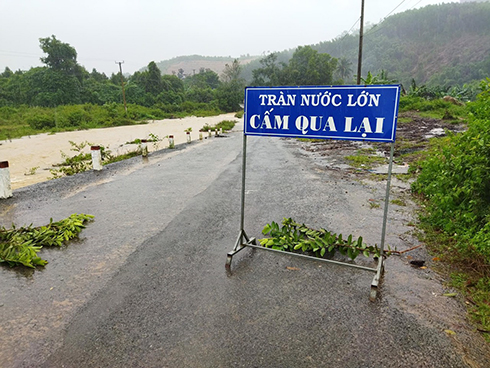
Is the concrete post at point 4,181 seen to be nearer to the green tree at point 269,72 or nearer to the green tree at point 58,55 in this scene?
the green tree at point 58,55

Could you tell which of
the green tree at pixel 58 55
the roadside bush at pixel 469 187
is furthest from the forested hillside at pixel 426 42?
the roadside bush at pixel 469 187

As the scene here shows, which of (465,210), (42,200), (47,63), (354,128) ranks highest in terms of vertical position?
(47,63)

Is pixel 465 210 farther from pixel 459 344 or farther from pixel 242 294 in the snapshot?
pixel 242 294

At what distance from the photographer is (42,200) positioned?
6789 mm

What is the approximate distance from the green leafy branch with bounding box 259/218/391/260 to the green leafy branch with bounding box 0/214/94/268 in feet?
9.18

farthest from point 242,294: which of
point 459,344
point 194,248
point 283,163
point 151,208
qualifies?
point 283,163

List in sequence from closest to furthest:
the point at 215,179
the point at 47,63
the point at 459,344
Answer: the point at 459,344, the point at 215,179, the point at 47,63

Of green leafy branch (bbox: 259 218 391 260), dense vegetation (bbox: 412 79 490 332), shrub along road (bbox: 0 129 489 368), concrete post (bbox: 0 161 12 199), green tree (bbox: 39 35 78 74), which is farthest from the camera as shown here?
green tree (bbox: 39 35 78 74)

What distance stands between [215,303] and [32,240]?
300 cm

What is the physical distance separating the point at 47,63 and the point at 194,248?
70798 millimetres

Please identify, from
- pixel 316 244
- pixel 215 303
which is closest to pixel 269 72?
pixel 316 244

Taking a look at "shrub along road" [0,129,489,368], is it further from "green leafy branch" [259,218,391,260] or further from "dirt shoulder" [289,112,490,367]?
"green leafy branch" [259,218,391,260]

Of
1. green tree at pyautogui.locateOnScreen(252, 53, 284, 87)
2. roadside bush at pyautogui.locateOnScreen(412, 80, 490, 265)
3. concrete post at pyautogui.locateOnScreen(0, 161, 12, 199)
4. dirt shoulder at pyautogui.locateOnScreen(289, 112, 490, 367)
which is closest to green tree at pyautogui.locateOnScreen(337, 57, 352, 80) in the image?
green tree at pyautogui.locateOnScreen(252, 53, 284, 87)

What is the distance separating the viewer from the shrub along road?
7.98 feet
